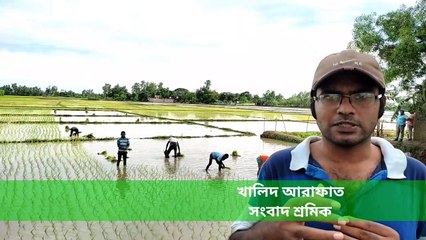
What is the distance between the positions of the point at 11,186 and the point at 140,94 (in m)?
75.9

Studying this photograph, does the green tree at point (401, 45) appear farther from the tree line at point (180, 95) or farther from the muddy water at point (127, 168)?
the tree line at point (180, 95)

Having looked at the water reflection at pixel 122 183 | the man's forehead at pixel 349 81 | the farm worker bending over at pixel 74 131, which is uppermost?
the man's forehead at pixel 349 81

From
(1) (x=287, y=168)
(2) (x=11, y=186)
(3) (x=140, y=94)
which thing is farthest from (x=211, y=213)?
(3) (x=140, y=94)

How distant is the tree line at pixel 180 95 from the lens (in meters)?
81.4

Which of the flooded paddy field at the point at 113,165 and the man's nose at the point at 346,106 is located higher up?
the man's nose at the point at 346,106

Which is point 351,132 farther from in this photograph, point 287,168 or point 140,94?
point 140,94

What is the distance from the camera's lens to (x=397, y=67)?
1355cm

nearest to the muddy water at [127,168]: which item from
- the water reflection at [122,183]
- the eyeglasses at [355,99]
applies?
the water reflection at [122,183]

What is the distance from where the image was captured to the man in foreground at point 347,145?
4.35 ft

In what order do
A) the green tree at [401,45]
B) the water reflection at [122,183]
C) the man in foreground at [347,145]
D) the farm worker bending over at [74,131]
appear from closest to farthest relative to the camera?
the man in foreground at [347,145], the water reflection at [122,183], the green tree at [401,45], the farm worker bending over at [74,131]

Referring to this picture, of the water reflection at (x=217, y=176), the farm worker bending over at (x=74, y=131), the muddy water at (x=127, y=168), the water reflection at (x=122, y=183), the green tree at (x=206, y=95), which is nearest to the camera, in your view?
the muddy water at (x=127, y=168)

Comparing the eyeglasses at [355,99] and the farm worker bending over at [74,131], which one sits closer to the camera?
the eyeglasses at [355,99]

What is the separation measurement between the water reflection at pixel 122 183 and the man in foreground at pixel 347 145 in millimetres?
6323

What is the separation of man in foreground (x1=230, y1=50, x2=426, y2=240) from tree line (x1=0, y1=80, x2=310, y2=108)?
78177mm
